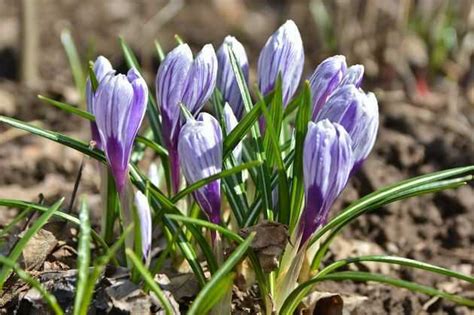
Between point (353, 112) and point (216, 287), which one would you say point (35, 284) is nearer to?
point (216, 287)

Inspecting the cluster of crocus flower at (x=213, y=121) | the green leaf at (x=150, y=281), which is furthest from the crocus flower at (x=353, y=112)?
the green leaf at (x=150, y=281)

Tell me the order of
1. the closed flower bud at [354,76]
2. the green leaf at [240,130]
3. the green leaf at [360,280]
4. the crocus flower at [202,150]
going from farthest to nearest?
the closed flower bud at [354,76]
the green leaf at [240,130]
the crocus flower at [202,150]
the green leaf at [360,280]

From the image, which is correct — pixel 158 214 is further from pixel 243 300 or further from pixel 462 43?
pixel 462 43

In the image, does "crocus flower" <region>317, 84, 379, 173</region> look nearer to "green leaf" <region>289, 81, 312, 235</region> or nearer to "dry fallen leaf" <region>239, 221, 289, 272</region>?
"green leaf" <region>289, 81, 312, 235</region>

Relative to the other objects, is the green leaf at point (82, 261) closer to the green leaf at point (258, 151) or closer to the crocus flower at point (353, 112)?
the green leaf at point (258, 151)

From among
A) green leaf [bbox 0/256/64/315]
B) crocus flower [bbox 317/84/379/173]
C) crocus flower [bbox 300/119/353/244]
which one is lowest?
green leaf [bbox 0/256/64/315]

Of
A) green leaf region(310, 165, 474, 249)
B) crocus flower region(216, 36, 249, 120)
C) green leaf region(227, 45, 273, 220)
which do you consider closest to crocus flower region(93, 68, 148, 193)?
green leaf region(227, 45, 273, 220)
